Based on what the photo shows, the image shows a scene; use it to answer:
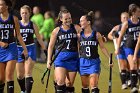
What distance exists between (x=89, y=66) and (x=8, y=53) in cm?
180

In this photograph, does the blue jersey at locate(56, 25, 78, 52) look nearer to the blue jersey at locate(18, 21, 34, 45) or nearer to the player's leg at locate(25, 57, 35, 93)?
the player's leg at locate(25, 57, 35, 93)

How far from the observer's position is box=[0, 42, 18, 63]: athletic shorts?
10.9 metres

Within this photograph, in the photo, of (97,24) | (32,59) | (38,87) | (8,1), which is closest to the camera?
(8,1)

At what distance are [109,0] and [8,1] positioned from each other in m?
21.0

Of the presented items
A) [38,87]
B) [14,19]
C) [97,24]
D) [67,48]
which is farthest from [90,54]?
[97,24]

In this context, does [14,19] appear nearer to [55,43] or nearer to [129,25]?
[55,43]

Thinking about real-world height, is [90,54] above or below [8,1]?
below

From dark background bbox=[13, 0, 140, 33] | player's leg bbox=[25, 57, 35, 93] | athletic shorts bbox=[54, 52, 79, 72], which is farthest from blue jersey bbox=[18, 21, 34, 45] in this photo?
dark background bbox=[13, 0, 140, 33]

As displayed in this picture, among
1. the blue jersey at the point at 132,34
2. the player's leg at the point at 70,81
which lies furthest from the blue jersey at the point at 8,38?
the blue jersey at the point at 132,34

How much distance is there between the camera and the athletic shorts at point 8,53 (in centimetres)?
1088

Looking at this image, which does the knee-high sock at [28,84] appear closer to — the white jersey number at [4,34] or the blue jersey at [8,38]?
the blue jersey at [8,38]

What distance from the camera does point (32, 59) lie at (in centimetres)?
1276

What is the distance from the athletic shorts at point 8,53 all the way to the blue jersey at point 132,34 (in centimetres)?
344

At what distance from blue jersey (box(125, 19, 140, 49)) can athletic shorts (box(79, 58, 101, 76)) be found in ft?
6.77
